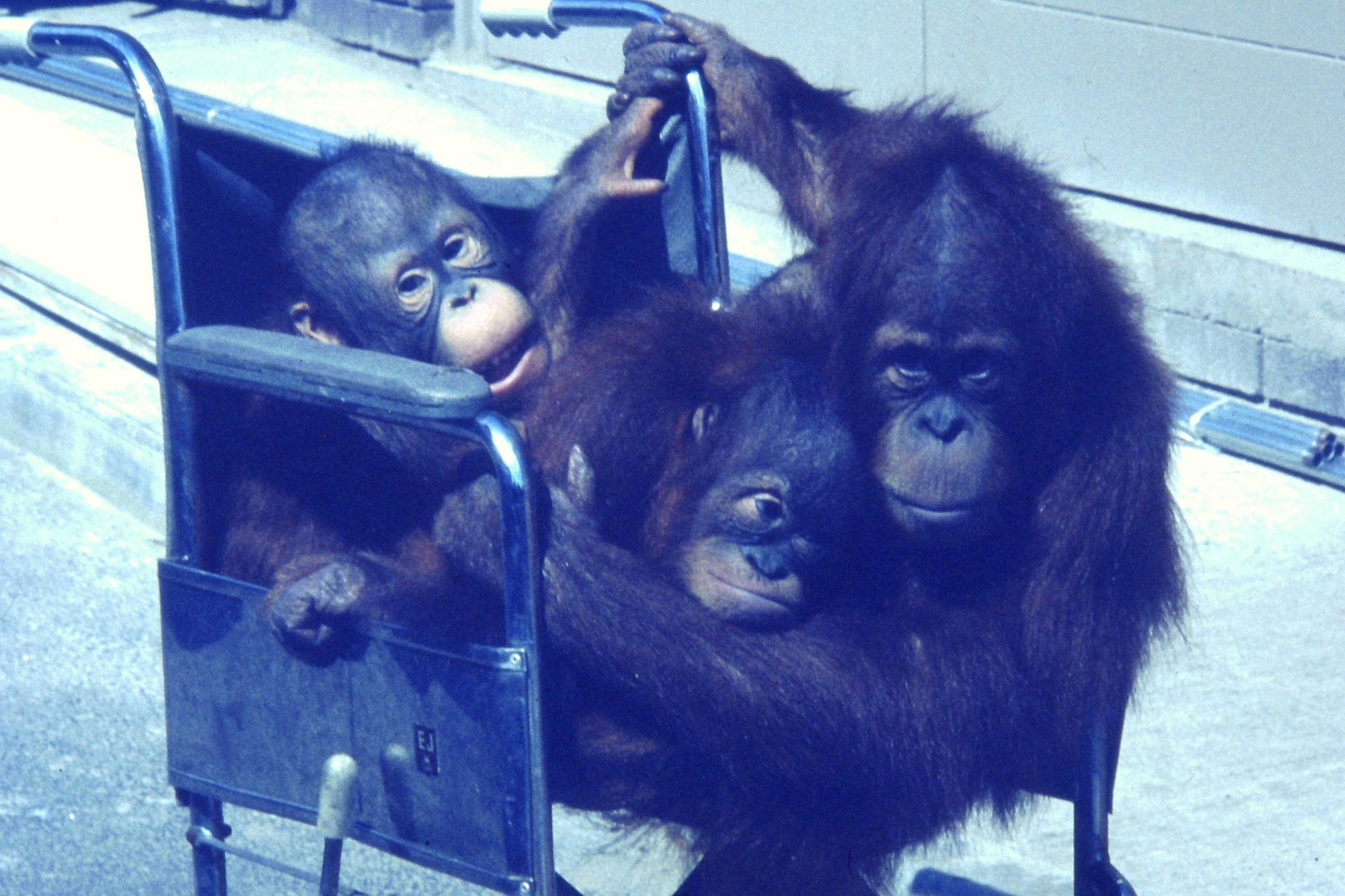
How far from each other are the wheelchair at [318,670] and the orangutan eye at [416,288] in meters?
0.24

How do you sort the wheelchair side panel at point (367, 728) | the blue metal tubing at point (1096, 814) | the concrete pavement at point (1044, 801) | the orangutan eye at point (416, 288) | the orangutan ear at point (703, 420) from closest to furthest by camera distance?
the wheelchair side panel at point (367, 728) < the blue metal tubing at point (1096, 814) < the orangutan ear at point (703, 420) < the orangutan eye at point (416, 288) < the concrete pavement at point (1044, 801)

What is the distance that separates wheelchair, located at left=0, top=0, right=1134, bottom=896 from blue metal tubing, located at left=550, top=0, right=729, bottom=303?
0.55 metres

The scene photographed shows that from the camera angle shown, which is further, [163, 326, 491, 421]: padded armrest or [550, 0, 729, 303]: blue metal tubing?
[550, 0, 729, 303]: blue metal tubing

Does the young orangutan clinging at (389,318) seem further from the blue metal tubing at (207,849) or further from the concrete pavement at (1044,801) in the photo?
the concrete pavement at (1044,801)

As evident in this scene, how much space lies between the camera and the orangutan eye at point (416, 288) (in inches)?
104

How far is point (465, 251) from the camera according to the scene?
106 inches

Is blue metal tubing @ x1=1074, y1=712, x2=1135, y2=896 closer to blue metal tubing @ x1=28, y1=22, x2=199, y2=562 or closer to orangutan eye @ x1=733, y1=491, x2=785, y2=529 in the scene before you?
orangutan eye @ x1=733, y1=491, x2=785, y2=529

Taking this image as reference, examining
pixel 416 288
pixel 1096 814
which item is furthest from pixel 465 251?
pixel 1096 814

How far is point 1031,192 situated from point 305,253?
1.07m

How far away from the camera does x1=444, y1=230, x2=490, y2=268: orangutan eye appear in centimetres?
268

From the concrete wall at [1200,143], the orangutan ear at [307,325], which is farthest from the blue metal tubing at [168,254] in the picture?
the concrete wall at [1200,143]

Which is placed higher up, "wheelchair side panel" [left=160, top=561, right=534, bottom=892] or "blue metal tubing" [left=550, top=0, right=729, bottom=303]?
"blue metal tubing" [left=550, top=0, right=729, bottom=303]

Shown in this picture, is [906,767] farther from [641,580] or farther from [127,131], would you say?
[127,131]

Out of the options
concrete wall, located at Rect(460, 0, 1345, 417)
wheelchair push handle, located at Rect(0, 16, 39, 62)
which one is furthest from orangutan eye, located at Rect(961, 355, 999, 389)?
concrete wall, located at Rect(460, 0, 1345, 417)
